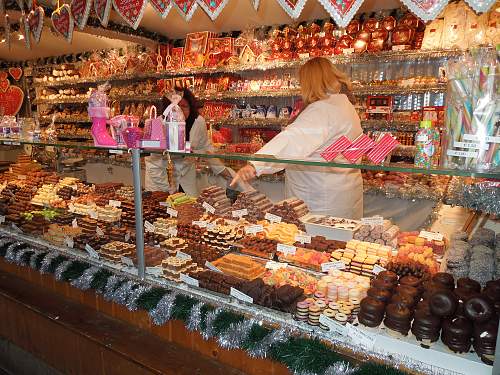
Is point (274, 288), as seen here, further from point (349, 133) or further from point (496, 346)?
point (349, 133)

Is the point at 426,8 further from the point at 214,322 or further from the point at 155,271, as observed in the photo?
the point at 155,271

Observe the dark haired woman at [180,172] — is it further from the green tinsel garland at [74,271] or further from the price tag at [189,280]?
the price tag at [189,280]

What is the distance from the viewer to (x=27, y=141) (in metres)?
3.14

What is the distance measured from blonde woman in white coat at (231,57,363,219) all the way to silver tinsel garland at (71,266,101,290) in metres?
1.07

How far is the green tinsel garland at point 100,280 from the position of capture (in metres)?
2.42

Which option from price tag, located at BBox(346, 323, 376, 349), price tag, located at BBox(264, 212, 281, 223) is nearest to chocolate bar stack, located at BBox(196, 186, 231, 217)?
price tag, located at BBox(264, 212, 281, 223)

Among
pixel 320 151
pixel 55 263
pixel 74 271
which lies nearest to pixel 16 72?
pixel 55 263

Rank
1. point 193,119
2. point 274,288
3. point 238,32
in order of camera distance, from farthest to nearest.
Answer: point 238,32 < point 193,119 < point 274,288

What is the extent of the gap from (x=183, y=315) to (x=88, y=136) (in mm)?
7481

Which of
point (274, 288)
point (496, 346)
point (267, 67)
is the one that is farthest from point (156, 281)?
point (267, 67)

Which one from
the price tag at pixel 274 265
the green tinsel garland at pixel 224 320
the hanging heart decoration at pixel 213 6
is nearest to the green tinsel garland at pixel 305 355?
the green tinsel garland at pixel 224 320

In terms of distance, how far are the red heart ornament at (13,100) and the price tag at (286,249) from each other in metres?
10.5

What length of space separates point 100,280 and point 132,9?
221cm

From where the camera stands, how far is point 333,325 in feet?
5.57
